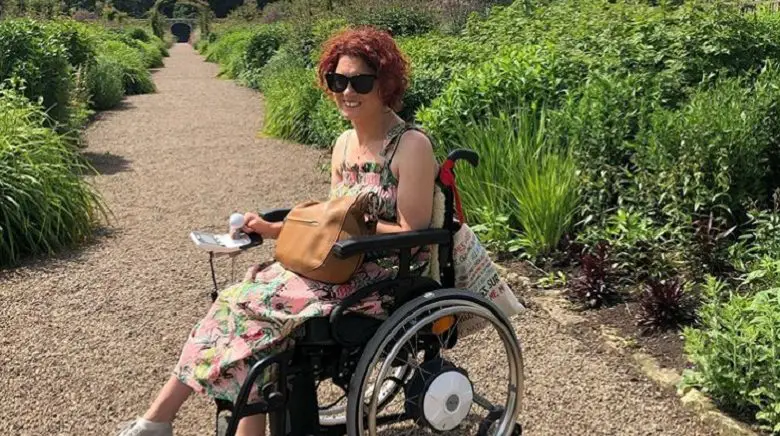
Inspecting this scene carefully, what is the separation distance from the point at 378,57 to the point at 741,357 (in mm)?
1612

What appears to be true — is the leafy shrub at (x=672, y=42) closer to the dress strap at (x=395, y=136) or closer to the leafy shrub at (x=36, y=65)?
the dress strap at (x=395, y=136)

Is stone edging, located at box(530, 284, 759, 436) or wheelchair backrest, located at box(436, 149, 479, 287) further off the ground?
wheelchair backrest, located at box(436, 149, 479, 287)

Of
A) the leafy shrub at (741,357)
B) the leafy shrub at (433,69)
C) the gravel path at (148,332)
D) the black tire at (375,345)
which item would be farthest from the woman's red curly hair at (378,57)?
the leafy shrub at (433,69)

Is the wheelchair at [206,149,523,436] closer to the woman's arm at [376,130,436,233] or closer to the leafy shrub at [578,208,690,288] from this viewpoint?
the woman's arm at [376,130,436,233]

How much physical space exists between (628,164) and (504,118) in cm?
86

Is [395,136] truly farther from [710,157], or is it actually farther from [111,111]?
[111,111]

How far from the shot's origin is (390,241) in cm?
217

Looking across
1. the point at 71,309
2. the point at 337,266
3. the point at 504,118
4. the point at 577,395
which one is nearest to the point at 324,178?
the point at 504,118

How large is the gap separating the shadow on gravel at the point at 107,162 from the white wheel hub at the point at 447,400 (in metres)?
6.47

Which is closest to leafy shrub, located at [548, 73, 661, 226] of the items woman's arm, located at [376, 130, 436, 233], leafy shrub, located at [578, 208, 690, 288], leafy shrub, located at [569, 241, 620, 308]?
leafy shrub, located at [578, 208, 690, 288]

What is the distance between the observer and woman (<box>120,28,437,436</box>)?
225 centimetres

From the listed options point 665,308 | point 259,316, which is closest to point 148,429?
point 259,316

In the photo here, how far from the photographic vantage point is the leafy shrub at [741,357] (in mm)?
2600

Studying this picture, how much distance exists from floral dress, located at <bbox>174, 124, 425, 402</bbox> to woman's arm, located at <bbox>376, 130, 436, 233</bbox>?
0.08 meters
